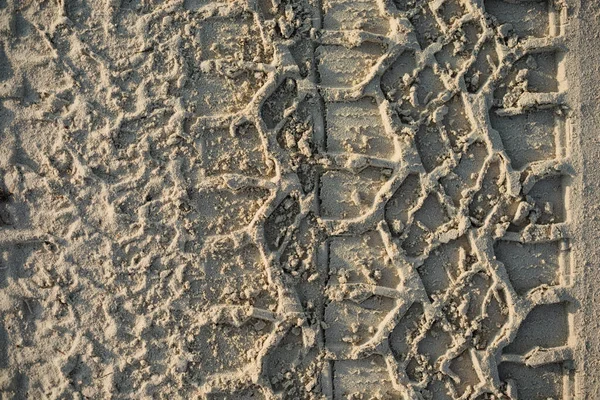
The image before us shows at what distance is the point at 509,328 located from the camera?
1.19m

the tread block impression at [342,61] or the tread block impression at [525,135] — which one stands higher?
the tread block impression at [342,61]

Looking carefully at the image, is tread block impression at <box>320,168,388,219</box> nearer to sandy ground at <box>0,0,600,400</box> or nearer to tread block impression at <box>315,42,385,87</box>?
sandy ground at <box>0,0,600,400</box>

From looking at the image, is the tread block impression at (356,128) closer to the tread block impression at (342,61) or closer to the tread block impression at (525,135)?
the tread block impression at (342,61)

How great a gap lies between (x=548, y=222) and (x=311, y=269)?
0.59 m

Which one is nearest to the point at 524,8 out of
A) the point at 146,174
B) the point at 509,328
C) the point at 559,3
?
the point at 559,3

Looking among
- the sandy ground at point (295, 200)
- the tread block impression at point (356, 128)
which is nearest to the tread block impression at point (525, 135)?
the sandy ground at point (295, 200)

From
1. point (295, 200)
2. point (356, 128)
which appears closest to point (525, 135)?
point (356, 128)

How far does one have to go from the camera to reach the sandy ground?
1184mm

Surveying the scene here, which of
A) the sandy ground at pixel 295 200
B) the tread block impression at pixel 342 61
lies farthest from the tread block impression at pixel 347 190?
the tread block impression at pixel 342 61

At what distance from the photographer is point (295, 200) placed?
1.19 metres

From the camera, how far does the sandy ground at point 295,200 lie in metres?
1.18

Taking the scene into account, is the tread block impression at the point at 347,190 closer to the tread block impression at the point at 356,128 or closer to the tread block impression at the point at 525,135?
the tread block impression at the point at 356,128

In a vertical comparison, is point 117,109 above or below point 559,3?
below

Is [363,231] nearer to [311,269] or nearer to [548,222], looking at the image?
[311,269]
